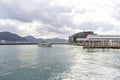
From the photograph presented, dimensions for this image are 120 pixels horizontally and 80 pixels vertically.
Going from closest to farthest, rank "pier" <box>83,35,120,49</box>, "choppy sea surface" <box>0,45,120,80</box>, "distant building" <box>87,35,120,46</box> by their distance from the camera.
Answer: "choppy sea surface" <box>0,45,120,80</box> → "pier" <box>83,35,120,49</box> → "distant building" <box>87,35,120,46</box>

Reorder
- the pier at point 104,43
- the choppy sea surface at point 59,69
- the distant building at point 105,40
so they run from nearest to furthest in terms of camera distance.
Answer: the choppy sea surface at point 59,69 → the pier at point 104,43 → the distant building at point 105,40

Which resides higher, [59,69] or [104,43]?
[104,43]

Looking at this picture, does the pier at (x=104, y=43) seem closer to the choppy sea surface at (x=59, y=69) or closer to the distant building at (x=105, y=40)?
the distant building at (x=105, y=40)

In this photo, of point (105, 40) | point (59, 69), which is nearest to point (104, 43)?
point (105, 40)

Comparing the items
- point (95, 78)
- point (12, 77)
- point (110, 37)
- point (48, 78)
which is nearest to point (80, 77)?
point (95, 78)

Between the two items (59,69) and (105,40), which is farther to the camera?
(105,40)

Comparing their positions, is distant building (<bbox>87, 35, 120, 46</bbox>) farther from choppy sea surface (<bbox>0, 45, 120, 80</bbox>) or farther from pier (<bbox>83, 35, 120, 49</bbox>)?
choppy sea surface (<bbox>0, 45, 120, 80</bbox>)

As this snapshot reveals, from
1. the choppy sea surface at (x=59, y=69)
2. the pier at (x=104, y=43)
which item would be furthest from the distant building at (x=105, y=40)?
the choppy sea surface at (x=59, y=69)

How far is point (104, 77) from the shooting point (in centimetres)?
3189

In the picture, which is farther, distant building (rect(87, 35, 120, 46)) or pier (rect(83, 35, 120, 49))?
distant building (rect(87, 35, 120, 46))

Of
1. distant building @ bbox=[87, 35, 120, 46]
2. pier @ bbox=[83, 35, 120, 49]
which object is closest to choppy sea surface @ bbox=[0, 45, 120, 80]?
pier @ bbox=[83, 35, 120, 49]

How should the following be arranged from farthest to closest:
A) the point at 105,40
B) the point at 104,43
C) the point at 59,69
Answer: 1. the point at 105,40
2. the point at 104,43
3. the point at 59,69

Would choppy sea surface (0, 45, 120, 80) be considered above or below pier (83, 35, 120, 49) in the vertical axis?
below

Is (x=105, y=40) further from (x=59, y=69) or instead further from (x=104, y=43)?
(x=59, y=69)
